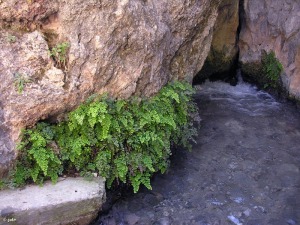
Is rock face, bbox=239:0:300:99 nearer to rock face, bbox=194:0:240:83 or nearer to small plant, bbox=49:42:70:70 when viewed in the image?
rock face, bbox=194:0:240:83

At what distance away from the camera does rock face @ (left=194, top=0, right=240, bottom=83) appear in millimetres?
11172

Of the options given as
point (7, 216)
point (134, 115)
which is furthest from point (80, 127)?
point (7, 216)

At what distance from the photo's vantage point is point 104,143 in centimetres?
597

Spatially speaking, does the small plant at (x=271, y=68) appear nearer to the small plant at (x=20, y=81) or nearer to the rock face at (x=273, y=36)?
the rock face at (x=273, y=36)

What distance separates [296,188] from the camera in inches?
266

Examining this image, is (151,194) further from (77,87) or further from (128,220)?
(77,87)

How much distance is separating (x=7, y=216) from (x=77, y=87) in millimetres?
2186

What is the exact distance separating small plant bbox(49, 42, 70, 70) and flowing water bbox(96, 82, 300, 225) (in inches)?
101

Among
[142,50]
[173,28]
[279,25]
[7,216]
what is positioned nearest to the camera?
[7,216]

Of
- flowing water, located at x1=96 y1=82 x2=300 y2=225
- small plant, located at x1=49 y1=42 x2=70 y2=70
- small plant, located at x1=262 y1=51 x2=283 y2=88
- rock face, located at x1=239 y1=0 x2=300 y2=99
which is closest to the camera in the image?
small plant, located at x1=49 y1=42 x2=70 y2=70

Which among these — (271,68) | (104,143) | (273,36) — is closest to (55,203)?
(104,143)

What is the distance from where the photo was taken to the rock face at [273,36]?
9.88 m

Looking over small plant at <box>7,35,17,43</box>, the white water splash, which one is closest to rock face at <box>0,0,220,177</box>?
Answer: small plant at <box>7,35,17,43</box>

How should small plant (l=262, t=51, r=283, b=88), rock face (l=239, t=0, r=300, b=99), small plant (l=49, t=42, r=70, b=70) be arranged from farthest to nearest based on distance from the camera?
small plant (l=262, t=51, r=283, b=88) → rock face (l=239, t=0, r=300, b=99) → small plant (l=49, t=42, r=70, b=70)
